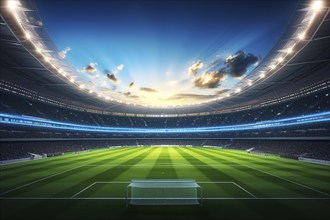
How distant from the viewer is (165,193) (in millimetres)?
12727

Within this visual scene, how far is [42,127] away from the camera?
45.7 metres

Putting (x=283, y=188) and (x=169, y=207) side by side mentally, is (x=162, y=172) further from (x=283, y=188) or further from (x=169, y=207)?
(x=283, y=188)

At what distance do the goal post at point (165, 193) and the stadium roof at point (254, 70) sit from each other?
55.2 ft

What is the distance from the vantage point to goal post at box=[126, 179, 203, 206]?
1155cm

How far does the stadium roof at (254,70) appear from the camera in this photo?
19375mm

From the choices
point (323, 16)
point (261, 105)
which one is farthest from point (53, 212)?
point (261, 105)

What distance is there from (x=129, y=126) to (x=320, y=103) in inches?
2487

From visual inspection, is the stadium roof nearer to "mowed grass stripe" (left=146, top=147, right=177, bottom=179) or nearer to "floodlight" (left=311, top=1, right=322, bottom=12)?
"floodlight" (left=311, top=1, right=322, bottom=12)

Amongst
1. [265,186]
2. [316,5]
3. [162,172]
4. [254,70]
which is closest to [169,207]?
[265,186]

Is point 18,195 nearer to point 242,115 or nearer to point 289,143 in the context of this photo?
point 289,143

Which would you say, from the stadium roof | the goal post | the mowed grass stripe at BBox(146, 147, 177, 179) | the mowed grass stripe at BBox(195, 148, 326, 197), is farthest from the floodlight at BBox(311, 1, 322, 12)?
the mowed grass stripe at BBox(146, 147, 177, 179)

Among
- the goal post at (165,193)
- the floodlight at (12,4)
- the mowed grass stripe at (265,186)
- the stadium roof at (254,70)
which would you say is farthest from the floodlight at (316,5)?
the floodlight at (12,4)

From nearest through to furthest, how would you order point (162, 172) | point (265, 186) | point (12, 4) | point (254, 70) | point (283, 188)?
point (283, 188)
point (265, 186)
point (12, 4)
point (162, 172)
point (254, 70)

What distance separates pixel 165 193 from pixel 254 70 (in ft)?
92.3
